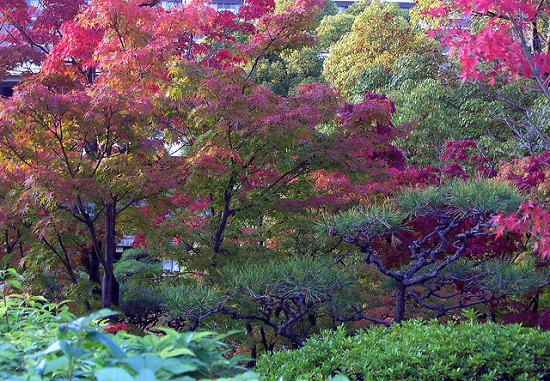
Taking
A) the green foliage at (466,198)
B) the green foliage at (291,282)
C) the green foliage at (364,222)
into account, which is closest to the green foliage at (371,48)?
the green foliage at (466,198)

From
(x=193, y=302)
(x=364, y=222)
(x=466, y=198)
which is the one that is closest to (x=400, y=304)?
(x=364, y=222)

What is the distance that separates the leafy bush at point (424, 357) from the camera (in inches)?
137

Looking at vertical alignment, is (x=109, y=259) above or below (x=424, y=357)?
above

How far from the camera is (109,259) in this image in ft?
20.4

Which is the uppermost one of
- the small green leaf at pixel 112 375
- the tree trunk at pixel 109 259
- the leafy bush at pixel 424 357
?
the tree trunk at pixel 109 259

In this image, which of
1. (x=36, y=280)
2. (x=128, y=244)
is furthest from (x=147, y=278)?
(x=128, y=244)

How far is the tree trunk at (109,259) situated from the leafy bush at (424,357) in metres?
2.73

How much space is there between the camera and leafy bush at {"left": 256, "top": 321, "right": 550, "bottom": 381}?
3473 millimetres

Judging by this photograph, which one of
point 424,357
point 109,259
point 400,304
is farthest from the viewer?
point 109,259

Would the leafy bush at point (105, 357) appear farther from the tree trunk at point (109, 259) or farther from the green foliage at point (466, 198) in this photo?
the tree trunk at point (109, 259)

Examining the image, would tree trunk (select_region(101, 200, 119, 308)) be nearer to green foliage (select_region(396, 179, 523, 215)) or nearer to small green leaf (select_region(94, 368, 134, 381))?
green foliage (select_region(396, 179, 523, 215))

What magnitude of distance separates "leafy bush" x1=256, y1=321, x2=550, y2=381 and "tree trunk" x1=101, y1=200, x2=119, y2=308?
273 cm

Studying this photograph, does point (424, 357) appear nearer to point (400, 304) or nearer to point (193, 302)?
point (400, 304)

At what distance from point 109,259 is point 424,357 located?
367 centimetres
